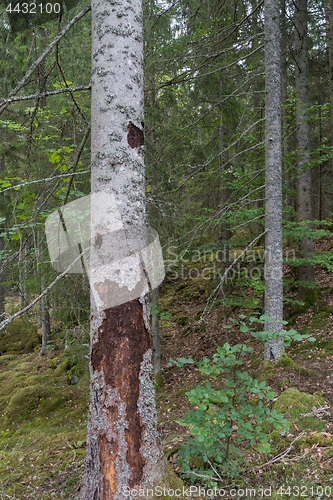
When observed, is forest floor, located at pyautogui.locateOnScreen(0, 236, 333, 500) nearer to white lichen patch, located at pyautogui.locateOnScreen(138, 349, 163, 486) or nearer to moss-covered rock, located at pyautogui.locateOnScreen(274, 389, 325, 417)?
moss-covered rock, located at pyautogui.locateOnScreen(274, 389, 325, 417)

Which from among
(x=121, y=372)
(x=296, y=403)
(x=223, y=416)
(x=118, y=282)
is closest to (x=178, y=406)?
(x=296, y=403)

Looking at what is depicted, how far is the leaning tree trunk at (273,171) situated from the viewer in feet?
14.3

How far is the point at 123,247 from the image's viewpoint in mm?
1863

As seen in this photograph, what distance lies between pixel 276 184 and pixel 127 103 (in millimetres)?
3195

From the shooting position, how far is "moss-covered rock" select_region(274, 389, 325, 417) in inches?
125

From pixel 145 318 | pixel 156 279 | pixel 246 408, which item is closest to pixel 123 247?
pixel 145 318

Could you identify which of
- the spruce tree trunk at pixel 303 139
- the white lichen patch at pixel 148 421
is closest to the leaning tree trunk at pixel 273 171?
the spruce tree trunk at pixel 303 139

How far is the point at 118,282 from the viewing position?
6.04 ft

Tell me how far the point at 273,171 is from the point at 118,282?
11.8 ft

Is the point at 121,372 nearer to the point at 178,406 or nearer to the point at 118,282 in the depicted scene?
the point at 118,282

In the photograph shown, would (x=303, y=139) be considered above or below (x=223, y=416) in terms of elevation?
above

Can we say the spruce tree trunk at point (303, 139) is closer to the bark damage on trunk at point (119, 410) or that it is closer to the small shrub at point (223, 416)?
the small shrub at point (223, 416)

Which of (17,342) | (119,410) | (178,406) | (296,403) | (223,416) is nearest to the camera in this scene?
(119,410)

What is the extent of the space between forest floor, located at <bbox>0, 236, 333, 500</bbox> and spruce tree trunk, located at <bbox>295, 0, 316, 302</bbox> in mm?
452
